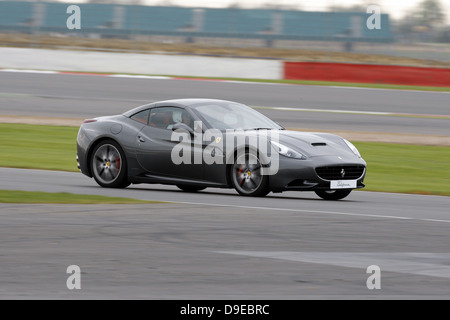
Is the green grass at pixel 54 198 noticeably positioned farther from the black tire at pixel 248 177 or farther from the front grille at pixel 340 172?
the front grille at pixel 340 172

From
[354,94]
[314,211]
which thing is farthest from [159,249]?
[354,94]

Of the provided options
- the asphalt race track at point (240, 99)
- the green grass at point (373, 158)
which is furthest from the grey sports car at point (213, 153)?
the asphalt race track at point (240, 99)

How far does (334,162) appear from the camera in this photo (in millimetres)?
11570

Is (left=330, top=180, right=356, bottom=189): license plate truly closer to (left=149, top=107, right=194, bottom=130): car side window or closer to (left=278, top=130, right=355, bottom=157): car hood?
(left=278, top=130, right=355, bottom=157): car hood

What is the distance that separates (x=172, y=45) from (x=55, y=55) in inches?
171

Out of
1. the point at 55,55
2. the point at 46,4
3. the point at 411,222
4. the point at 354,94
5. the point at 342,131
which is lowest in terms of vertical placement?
the point at 411,222

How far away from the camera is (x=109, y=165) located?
12.9m

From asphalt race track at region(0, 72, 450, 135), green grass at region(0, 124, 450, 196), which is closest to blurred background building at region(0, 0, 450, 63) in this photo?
asphalt race track at region(0, 72, 450, 135)

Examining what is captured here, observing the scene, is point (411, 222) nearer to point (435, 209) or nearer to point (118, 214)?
point (435, 209)

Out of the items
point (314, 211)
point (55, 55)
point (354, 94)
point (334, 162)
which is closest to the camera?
point (314, 211)

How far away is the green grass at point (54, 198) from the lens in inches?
429

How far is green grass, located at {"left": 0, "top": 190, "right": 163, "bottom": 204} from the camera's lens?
10889 millimetres

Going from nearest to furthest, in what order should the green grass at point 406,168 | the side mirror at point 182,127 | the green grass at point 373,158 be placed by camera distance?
the side mirror at point 182,127, the green grass at point 406,168, the green grass at point 373,158

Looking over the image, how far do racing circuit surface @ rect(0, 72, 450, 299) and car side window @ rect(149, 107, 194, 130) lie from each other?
3.02ft
